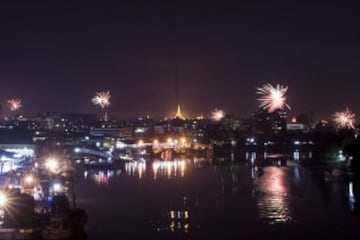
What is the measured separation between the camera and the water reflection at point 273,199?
39.0 feet

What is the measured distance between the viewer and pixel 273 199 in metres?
14.7

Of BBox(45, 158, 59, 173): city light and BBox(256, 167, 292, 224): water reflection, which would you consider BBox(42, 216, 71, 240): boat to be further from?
BBox(45, 158, 59, 173): city light

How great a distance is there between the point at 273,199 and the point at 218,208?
204 cm

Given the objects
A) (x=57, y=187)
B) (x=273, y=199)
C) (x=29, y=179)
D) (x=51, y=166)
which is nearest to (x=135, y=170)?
(x=51, y=166)

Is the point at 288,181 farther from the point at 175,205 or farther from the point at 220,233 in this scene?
the point at 220,233

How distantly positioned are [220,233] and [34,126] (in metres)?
43.2

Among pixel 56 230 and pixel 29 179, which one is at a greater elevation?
pixel 29 179

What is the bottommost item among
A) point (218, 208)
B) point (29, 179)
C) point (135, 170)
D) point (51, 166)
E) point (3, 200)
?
point (218, 208)

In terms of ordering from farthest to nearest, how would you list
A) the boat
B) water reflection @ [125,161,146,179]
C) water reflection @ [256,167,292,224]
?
1. water reflection @ [125,161,146,179]
2. water reflection @ [256,167,292,224]
3. the boat

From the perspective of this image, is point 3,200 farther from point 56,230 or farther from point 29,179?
point 29,179

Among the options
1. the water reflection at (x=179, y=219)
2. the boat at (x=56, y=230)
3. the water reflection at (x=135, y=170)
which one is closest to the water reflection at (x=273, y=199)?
the water reflection at (x=179, y=219)

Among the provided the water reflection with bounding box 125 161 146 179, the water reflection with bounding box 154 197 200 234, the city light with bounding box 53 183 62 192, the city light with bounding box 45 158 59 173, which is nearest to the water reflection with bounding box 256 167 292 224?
the water reflection with bounding box 154 197 200 234

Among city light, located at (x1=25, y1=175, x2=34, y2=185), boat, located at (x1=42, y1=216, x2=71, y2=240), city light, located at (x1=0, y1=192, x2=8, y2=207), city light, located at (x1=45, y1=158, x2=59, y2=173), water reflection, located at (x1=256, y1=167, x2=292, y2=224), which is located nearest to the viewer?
boat, located at (x1=42, y1=216, x2=71, y2=240)

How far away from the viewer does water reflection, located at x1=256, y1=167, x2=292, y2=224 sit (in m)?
11.9
